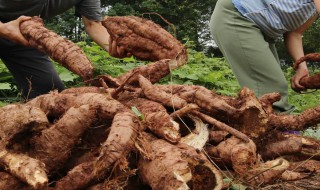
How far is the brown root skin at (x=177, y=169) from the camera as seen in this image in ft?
4.99

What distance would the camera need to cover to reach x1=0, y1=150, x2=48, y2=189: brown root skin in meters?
1.48

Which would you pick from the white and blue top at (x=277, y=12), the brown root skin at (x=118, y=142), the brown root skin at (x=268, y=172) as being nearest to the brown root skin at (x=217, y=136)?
the brown root skin at (x=268, y=172)

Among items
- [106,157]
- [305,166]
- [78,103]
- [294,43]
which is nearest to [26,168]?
[106,157]

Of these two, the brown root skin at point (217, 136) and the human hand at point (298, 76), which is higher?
the brown root skin at point (217, 136)

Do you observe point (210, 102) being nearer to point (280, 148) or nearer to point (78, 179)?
point (280, 148)

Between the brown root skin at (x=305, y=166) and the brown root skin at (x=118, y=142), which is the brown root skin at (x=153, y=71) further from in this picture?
the brown root skin at (x=305, y=166)

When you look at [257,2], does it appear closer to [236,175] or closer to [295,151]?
[295,151]

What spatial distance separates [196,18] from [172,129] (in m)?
16.7

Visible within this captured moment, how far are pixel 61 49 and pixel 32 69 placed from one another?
1982 mm

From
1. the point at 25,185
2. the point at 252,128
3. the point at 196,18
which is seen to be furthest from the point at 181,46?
the point at 196,18

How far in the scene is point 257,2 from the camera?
3129 millimetres

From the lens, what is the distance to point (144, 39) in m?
2.24

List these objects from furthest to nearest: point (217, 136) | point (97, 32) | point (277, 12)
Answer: point (97, 32) → point (277, 12) → point (217, 136)

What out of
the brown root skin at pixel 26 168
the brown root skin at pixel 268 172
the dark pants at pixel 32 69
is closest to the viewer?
the brown root skin at pixel 26 168
